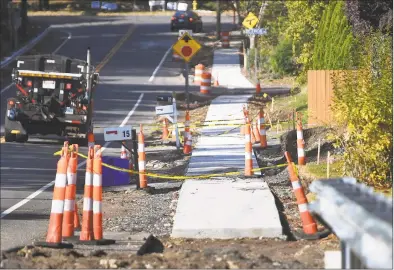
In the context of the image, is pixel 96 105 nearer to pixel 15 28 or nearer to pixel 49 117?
pixel 49 117

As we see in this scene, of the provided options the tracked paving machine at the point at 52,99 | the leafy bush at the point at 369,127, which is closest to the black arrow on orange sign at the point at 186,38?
the tracked paving machine at the point at 52,99

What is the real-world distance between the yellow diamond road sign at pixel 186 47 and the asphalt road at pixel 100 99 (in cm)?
340

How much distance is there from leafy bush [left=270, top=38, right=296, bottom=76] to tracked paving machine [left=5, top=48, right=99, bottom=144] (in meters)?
16.8

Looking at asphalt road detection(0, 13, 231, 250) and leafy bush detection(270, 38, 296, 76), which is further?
leafy bush detection(270, 38, 296, 76)

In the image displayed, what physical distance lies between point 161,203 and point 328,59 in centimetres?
1079

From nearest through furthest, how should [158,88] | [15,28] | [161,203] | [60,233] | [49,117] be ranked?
1. [60,233]
2. [161,203]
3. [49,117]
4. [158,88]
5. [15,28]

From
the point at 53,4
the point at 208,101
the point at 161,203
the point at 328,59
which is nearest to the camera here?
the point at 161,203

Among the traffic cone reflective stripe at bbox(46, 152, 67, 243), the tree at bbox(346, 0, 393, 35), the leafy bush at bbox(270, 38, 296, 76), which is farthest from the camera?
the leafy bush at bbox(270, 38, 296, 76)

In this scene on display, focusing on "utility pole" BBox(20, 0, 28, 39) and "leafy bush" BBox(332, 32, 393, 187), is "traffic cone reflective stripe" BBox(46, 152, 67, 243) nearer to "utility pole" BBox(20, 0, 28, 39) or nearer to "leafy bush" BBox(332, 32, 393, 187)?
"leafy bush" BBox(332, 32, 393, 187)

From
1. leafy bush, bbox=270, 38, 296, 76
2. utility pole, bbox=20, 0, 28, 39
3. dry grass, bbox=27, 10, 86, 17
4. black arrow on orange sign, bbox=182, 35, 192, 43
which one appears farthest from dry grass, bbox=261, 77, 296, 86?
dry grass, bbox=27, 10, 86, 17

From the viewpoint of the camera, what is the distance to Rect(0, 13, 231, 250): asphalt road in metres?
16.8

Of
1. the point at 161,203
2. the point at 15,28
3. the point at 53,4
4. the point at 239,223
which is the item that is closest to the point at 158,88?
the point at 15,28

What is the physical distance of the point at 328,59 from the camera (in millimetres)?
26562

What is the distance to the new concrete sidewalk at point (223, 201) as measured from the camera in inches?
501
